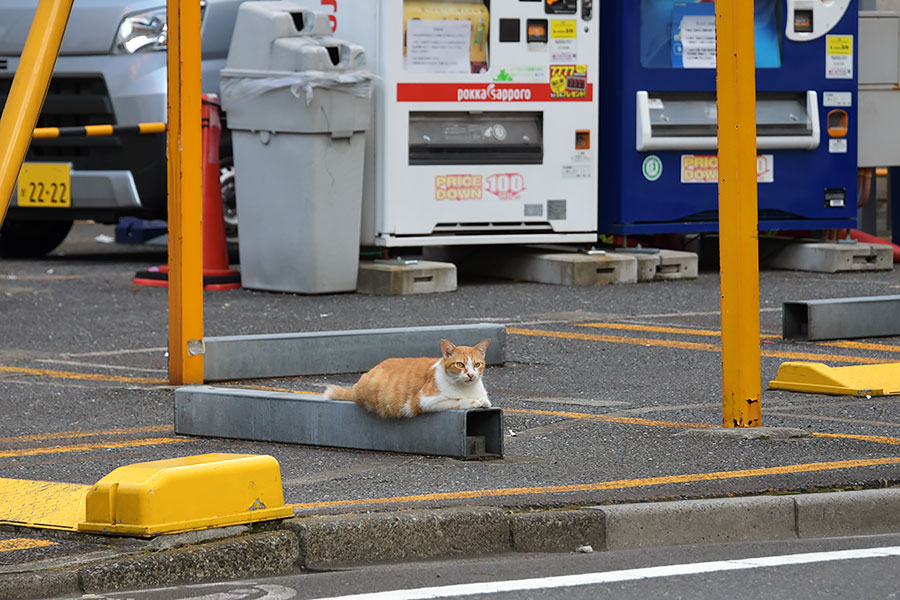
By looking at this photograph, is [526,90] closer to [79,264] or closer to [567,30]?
[567,30]

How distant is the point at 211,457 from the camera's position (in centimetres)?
493

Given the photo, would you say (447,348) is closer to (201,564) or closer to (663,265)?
(201,564)

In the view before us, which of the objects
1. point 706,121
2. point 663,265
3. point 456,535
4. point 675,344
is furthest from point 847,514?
point 706,121

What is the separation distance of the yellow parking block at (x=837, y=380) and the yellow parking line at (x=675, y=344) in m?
0.92

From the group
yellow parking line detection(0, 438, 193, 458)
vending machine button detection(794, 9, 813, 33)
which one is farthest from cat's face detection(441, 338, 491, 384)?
vending machine button detection(794, 9, 813, 33)

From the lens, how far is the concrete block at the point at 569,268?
11.9m

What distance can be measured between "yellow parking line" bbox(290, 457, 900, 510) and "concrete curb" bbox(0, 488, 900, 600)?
279mm

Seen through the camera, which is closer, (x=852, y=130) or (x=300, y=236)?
(x=300, y=236)

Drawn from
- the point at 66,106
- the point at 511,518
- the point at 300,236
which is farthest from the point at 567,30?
the point at 511,518

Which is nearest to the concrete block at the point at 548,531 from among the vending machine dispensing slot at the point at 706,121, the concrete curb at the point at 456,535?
the concrete curb at the point at 456,535

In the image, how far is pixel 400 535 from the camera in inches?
192

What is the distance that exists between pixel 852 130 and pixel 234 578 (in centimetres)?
957

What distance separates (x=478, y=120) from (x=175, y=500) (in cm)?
764

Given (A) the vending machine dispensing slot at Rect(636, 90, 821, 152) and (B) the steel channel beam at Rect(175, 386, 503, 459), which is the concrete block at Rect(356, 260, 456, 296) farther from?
(B) the steel channel beam at Rect(175, 386, 503, 459)
